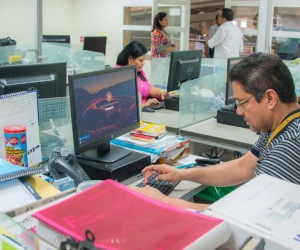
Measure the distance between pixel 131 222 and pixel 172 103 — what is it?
2625 mm

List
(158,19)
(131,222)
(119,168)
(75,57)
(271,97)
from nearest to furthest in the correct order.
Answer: (131,222) < (271,97) < (119,168) < (75,57) < (158,19)

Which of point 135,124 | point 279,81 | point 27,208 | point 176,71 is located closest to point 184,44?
point 176,71

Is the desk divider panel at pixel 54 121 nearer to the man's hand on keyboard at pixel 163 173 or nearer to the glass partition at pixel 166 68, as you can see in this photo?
the man's hand on keyboard at pixel 163 173

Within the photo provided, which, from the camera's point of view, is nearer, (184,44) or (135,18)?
(184,44)

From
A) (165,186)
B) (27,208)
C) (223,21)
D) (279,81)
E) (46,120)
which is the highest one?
(223,21)

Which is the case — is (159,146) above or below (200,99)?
below

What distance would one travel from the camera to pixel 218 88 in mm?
3348

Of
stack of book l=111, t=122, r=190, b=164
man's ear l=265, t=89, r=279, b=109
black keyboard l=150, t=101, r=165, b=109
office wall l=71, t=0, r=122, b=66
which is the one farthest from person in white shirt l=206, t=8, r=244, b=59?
man's ear l=265, t=89, r=279, b=109

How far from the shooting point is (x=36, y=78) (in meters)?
1.93

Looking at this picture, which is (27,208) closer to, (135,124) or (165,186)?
(165,186)

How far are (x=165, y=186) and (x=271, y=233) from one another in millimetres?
1069

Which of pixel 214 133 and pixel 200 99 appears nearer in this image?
pixel 214 133

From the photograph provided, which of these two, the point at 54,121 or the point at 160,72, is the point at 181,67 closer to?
the point at 160,72

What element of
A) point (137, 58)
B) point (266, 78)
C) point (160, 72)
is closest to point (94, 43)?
point (160, 72)
